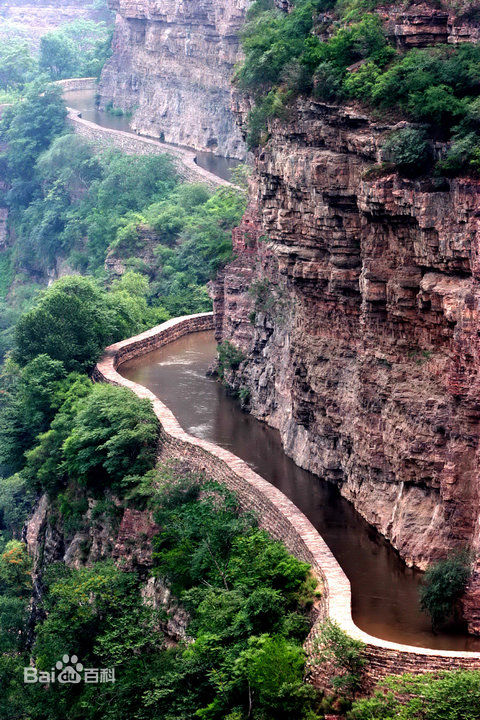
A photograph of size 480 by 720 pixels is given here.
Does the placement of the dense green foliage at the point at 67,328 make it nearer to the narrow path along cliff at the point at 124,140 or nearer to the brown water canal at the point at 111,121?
the narrow path along cliff at the point at 124,140

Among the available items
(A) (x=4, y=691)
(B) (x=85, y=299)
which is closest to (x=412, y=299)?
(A) (x=4, y=691)

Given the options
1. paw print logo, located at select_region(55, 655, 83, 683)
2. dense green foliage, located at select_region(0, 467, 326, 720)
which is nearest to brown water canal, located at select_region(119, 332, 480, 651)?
dense green foliage, located at select_region(0, 467, 326, 720)

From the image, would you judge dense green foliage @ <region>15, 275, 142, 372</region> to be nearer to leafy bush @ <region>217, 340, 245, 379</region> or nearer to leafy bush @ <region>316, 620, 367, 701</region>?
leafy bush @ <region>217, 340, 245, 379</region>

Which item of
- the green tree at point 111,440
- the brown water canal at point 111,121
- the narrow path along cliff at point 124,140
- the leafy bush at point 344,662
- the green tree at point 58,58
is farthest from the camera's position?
the green tree at point 58,58

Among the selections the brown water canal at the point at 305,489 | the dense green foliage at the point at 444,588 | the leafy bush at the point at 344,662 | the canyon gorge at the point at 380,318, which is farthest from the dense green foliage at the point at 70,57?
the leafy bush at the point at 344,662

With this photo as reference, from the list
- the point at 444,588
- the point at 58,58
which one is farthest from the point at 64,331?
the point at 58,58
